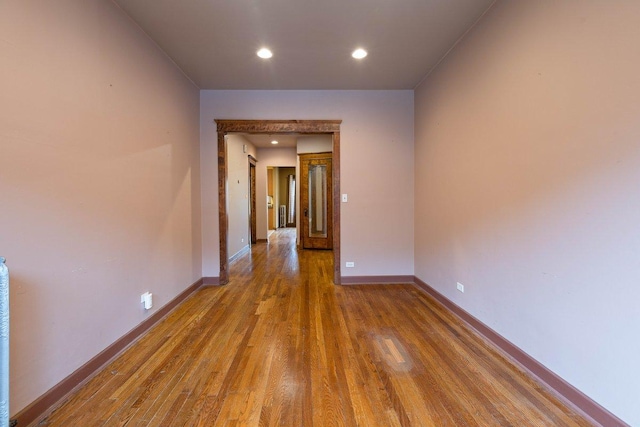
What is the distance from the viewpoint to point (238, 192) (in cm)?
583

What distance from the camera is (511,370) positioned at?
1.89m

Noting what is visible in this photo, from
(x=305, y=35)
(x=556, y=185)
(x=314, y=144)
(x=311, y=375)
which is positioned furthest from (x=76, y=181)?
(x=314, y=144)

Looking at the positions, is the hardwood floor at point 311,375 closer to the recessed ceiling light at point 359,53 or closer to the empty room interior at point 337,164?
the empty room interior at point 337,164

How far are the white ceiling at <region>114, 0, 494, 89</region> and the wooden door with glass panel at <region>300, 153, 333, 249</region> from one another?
3.14 m

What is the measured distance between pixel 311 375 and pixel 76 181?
6.51 feet

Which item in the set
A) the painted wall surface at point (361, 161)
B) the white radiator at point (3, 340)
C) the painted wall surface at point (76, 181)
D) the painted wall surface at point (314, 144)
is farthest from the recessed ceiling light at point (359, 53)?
the painted wall surface at point (314, 144)

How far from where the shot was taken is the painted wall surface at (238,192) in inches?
210

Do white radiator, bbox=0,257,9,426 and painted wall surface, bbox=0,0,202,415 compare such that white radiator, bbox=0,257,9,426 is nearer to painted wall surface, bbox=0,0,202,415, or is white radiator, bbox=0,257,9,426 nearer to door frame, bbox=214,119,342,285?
painted wall surface, bbox=0,0,202,415

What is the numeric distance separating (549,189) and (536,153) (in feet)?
0.86

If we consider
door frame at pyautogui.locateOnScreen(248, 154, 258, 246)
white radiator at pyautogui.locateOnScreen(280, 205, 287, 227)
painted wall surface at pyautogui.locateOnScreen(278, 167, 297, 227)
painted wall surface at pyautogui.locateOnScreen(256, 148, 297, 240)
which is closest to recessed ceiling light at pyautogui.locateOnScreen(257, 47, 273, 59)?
door frame at pyautogui.locateOnScreen(248, 154, 258, 246)

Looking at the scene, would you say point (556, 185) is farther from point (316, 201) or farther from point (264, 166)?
point (264, 166)

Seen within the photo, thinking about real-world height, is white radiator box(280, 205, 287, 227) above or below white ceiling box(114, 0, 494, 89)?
below

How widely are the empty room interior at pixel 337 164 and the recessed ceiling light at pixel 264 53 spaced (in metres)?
0.10

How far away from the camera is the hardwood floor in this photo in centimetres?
148
